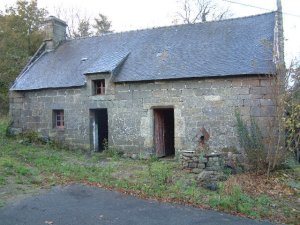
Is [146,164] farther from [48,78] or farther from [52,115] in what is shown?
[48,78]

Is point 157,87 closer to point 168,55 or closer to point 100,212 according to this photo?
point 168,55

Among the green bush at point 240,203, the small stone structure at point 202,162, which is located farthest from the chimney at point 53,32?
the green bush at point 240,203

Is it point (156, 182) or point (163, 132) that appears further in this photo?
point (163, 132)

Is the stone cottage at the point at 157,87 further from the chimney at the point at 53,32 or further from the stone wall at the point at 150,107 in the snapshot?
the chimney at the point at 53,32

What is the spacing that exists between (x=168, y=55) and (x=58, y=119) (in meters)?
6.11

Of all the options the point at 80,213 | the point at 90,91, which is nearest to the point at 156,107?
the point at 90,91

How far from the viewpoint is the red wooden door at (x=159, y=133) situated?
14055mm

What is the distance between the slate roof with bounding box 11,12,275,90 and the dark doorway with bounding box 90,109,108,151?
1622 millimetres

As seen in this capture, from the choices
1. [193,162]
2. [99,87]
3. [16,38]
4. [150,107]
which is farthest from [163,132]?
[16,38]

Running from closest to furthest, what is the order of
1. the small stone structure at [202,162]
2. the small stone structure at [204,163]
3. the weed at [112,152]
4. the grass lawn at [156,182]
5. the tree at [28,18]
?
the grass lawn at [156,182], the small stone structure at [204,163], the small stone structure at [202,162], the weed at [112,152], the tree at [28,18]

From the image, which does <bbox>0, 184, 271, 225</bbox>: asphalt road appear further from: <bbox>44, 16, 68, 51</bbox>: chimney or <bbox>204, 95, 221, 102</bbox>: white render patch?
<bbox>44, 16, 68, 51</bbox>: chimney

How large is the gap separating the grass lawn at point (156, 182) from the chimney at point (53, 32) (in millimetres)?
7894

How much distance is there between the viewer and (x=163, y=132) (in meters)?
14.5

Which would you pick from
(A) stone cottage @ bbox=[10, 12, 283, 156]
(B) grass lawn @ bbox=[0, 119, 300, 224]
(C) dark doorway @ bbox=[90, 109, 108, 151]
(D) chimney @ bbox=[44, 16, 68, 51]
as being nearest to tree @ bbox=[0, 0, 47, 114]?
(D) chimney @ bbox=[44, 16, 68, 51]
